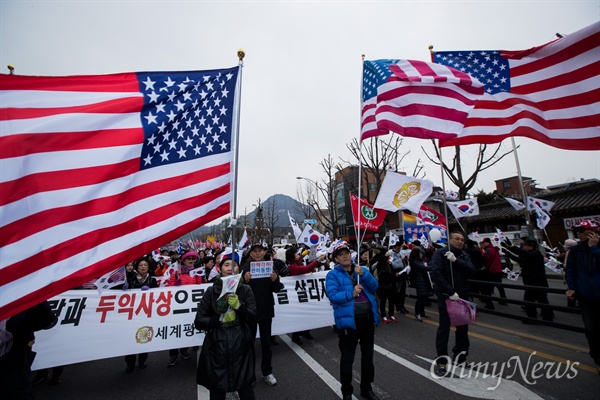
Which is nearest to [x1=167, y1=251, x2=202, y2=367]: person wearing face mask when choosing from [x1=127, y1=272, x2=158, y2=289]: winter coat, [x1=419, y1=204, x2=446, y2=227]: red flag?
[x1=127, y1=272, x2=158, y2=289]: winter coat

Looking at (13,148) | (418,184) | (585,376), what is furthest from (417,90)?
(13,148)

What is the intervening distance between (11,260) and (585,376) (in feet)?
22.6

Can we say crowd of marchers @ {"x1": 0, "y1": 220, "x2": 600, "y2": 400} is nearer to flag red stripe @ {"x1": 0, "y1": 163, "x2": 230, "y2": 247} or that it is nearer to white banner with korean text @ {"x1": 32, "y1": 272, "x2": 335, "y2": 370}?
white banner with korean text @ {"x1": 32, "y1": 272, "x2": 335, "y2": 370}

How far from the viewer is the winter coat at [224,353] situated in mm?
2889

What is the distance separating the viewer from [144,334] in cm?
A: 525

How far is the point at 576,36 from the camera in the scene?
3998mm

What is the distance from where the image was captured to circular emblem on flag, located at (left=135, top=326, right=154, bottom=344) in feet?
17.0

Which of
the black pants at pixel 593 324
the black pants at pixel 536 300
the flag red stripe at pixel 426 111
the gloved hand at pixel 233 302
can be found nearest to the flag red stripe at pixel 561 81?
the flag red stripe at pixel 426 111

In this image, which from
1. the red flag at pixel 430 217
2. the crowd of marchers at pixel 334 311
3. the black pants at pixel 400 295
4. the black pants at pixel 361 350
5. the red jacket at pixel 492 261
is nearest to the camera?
the crowd of marchers at pixel 334 311

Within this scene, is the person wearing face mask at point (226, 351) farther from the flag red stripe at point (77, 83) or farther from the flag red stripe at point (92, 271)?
the flag red stripe at point (77, 83)

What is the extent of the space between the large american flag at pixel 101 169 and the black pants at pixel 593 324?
560 centimetres

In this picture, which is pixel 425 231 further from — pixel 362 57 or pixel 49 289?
pixel 49 289

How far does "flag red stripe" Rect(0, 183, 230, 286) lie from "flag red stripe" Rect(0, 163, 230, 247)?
6.7 inches

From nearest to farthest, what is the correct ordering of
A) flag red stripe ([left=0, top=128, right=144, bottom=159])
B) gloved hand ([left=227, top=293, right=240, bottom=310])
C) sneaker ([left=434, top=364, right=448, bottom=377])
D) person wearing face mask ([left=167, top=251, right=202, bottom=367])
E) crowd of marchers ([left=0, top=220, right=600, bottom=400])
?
flag red stripe ([left=0, top=128, right=144, bottom=159]) → crowd of marchers ([left=0, top=220, right=600, bottom=400]) → gloved hand ([left=227, top=293, right=240, bottom=310]) → sneaker ([left=434, top=364, right=448, bottom=377]) → person wearing face mask ([left=167, top=251, right=202, bottom=367])
